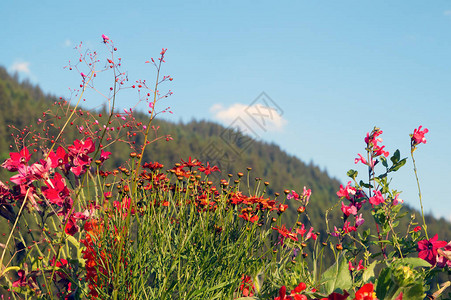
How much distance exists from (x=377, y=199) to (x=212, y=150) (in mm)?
2664

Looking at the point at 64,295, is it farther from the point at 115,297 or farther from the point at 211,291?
the point at 211,291

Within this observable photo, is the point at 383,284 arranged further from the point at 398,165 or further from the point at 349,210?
the point at 398,165

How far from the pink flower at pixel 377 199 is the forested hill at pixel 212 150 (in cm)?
35

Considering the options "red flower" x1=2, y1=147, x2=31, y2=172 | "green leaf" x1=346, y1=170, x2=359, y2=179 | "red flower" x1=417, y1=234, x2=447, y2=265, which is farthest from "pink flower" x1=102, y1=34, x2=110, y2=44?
"red flower" x1=417, y1=234, x2=447, y2=265

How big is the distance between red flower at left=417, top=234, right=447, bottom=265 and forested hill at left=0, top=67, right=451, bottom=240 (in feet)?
2.12

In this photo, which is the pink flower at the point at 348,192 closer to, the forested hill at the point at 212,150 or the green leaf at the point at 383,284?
the forested hill at the point at 212,150

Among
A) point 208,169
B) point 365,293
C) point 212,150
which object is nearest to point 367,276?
point 365,293

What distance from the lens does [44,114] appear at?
234 cm

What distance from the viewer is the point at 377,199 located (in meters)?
2.60

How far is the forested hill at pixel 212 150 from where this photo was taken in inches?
151

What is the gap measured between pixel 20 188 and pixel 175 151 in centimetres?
3854

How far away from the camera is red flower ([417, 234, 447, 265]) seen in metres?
2.33

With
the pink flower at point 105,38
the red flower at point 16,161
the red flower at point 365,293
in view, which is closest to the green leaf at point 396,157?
the red flower at point 365,293

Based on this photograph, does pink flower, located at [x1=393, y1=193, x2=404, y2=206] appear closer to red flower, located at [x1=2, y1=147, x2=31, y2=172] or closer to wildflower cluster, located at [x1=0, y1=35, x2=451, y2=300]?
wildflower cluster, located at [x1=0, y1=35, x2=451, y2=300]
